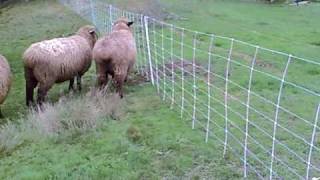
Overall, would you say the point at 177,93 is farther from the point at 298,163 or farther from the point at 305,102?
the point at 298,163

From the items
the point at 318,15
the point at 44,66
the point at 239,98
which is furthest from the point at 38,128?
the point at 318,15

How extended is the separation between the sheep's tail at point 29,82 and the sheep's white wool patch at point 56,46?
402 mm

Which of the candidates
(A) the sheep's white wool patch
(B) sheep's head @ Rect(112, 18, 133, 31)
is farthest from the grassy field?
(B) sheep's head @ Rect(112, 18, 133, 31)

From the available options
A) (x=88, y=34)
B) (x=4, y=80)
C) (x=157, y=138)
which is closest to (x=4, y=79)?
(x=4, y=80)

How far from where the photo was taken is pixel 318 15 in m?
19.2

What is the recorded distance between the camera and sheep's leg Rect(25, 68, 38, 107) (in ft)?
27.8

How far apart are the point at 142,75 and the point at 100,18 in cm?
607

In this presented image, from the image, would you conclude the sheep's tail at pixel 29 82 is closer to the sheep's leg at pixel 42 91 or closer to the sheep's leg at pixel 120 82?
the sheep's leg at pixel 42 91

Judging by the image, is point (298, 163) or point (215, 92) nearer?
point (298, 163)

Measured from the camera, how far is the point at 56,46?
8.56m

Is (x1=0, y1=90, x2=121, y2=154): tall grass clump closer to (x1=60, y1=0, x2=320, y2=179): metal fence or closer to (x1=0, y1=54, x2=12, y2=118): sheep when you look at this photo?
(x1=0, y1=54, x2=12, y2=118): sheep

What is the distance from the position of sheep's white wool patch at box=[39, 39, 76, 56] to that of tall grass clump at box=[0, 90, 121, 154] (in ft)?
3.27

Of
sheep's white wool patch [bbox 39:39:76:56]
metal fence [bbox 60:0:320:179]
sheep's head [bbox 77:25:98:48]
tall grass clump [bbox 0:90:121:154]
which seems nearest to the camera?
metal fence [bbox 60:0:320:179]

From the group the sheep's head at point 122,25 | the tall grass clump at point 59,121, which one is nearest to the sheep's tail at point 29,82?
the tall grass clump at point 59,121
